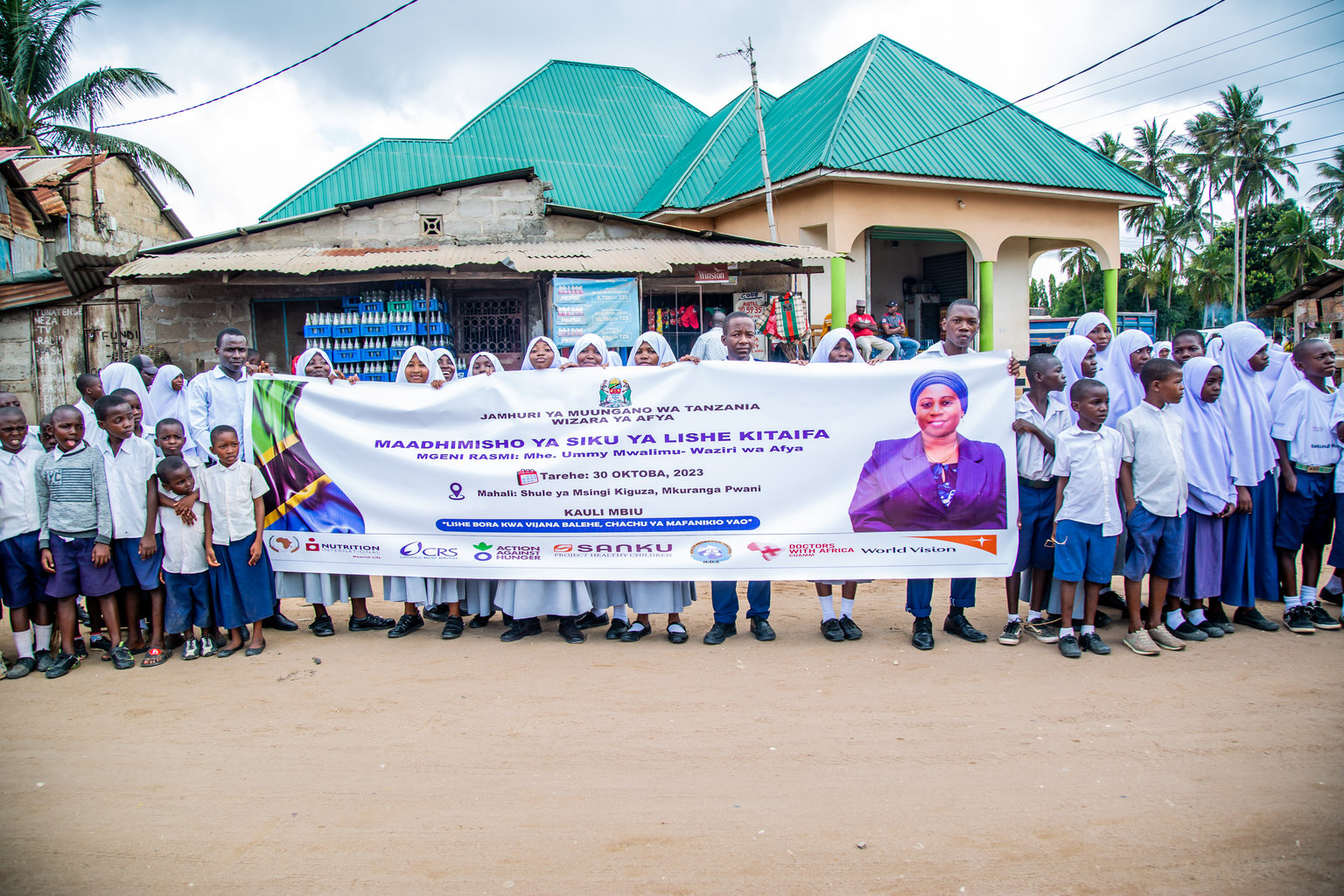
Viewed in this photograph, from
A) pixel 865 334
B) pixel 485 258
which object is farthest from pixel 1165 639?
pixel 485 258

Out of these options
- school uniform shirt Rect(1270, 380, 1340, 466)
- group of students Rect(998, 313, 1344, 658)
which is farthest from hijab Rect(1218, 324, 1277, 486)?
school uniform shirt Rect(1270, 380, 1340, 466)

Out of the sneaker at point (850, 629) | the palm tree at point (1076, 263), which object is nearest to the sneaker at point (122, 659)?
the sneaker at point (850, 629)

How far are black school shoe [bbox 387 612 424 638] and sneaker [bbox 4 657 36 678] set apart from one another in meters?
1.86

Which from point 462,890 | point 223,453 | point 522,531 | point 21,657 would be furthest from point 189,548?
point 462,890

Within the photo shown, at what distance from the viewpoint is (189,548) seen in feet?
A: 15.4

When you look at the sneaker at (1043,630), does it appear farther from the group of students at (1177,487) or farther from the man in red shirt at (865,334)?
the man in red shirt at (865,334)

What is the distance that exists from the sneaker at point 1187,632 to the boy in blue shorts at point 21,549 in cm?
650

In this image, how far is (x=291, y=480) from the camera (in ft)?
16.4

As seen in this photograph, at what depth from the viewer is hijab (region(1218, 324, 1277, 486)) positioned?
16.0ft

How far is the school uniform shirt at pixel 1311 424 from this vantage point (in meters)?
4.95

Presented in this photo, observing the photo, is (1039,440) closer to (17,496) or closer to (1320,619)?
(1320,619)

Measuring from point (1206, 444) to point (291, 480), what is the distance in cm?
547

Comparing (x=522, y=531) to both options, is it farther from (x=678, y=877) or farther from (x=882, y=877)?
(x=882, y=877)

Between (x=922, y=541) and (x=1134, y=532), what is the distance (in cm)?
120
